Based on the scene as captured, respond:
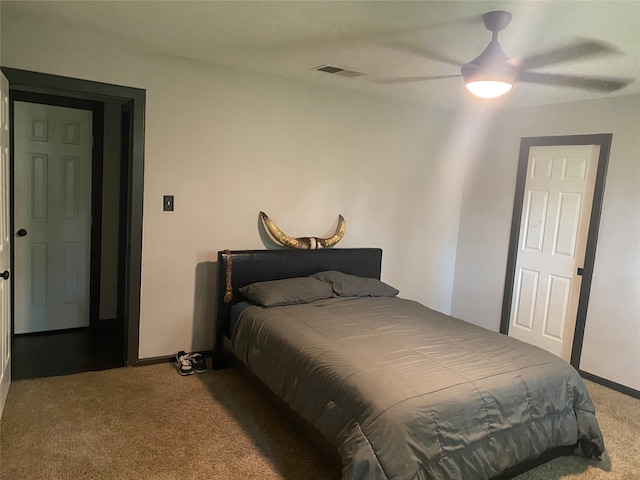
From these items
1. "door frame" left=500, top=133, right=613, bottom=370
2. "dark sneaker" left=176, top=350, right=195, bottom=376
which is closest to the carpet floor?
"dark sneaker" left=176, top=350, right=195, bottom=376

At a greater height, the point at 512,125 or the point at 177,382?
the point at 512,125

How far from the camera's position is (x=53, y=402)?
2963mm

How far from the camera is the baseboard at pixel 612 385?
368 cm

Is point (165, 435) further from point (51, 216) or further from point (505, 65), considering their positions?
point (505, 65)

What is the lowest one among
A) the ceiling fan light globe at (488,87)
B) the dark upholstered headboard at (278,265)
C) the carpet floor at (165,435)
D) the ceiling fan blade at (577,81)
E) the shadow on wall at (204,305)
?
the carpet floor at (165,435)

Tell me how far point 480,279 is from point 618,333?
1.36m

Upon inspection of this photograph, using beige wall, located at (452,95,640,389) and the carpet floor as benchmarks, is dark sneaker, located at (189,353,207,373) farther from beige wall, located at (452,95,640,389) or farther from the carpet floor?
beige wall, located at (452,95,640,389)

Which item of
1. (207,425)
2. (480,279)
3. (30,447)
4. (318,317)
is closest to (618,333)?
(480,279)

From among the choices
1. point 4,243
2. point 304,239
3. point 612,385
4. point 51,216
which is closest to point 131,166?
point 4,243

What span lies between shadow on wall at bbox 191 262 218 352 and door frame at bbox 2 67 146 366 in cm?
43

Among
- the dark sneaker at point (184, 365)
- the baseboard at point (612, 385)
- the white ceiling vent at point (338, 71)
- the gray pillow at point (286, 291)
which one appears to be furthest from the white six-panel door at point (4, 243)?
the baseboard at point (612, 385)

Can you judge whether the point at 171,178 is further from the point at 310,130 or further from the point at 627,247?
the point at 627,247

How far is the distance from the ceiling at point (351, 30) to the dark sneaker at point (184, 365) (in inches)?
86.0

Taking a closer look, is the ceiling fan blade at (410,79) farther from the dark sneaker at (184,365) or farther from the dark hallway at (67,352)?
the dark hallway at (67,352)
